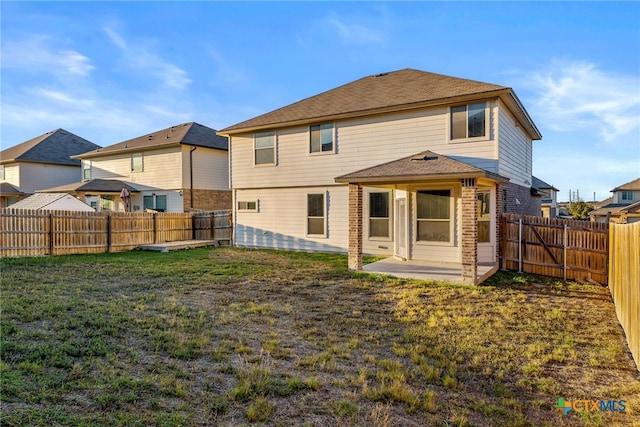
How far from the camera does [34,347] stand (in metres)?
4.39

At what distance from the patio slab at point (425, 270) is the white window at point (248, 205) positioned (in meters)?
6.87

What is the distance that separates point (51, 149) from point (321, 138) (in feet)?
89.0

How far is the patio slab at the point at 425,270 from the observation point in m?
9.36

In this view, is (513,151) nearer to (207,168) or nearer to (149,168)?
(207,168)

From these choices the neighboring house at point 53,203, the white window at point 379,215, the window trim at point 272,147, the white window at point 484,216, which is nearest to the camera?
the white window at point 484,216

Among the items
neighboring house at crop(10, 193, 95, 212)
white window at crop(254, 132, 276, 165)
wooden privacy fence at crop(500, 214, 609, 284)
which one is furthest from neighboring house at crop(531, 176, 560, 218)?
neighboring house at crop(10, 193, 95, 212)

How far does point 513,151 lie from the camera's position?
41.9 feet

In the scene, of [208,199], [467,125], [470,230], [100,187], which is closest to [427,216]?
[470,230]

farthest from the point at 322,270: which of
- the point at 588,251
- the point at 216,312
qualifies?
the point at 588,251

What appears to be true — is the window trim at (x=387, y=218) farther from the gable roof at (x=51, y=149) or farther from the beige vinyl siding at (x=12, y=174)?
the beige vinyl siding at (x=12, y=174)

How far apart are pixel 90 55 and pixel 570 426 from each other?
614 inches

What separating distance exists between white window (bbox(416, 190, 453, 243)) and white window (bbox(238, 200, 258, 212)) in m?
7.77

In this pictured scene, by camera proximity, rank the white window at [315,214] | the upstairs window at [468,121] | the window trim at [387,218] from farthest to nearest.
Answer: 1. the white window at [315,214]
2. the window trim at [387,218]
3. the upstairs window at [468,121]

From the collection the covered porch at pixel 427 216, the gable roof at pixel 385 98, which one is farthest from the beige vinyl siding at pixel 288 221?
the gable roof at pixel 385 98
